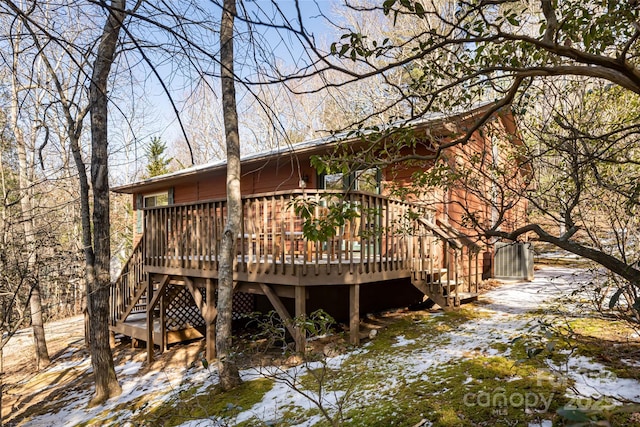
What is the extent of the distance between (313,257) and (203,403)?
3.72 m

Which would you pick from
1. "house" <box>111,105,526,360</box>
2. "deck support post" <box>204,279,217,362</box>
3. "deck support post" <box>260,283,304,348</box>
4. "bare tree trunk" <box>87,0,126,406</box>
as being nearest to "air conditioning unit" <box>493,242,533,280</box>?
"house" <box>111,105,526,360</box>

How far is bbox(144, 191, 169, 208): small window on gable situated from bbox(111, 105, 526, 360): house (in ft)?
18.9

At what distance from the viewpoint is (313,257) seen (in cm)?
787

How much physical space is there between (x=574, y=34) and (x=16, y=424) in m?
8.49

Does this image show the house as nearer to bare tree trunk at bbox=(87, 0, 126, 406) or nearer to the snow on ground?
the snow on ground

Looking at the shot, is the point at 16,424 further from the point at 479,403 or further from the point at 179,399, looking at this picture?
the point at 479,403

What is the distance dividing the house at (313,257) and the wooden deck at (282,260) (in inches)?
0.8

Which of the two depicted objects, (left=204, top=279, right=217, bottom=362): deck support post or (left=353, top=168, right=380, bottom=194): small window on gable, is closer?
(left=353, top=168, right=380, bottom=194): small window on gable

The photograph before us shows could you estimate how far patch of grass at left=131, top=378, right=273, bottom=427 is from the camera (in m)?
4.35

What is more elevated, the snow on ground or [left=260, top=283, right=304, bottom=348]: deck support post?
[left=260, top=283, right=304, bottom=348]: deck support post

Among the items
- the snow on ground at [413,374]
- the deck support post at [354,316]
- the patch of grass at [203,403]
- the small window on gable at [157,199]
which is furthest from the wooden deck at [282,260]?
the small window on gable at [157,199]

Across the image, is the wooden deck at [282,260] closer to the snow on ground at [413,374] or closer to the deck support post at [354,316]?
the deck support post at [354,316]

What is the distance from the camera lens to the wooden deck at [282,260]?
555 centimetres

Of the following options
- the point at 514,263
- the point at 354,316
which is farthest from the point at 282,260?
the point at 514,263
